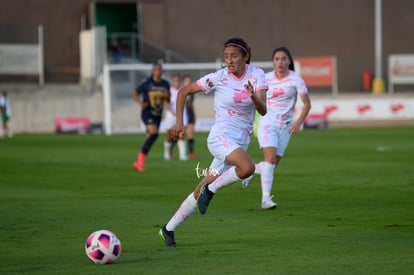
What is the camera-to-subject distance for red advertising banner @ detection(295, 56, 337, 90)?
47.3 metres

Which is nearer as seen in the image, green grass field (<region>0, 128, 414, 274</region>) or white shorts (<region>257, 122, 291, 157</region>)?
green grass field (<region>0, 128, 414, 274</region>)

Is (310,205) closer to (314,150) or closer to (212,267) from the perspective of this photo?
(212,267)

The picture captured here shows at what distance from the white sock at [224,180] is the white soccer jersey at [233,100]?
515 millimetres

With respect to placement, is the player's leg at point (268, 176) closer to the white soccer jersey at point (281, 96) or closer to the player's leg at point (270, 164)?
the player's leg at point (270, 164)

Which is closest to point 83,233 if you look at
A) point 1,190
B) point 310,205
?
point 310,205

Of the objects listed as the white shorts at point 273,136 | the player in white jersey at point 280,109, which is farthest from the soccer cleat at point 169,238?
the white shorts at point 273,136

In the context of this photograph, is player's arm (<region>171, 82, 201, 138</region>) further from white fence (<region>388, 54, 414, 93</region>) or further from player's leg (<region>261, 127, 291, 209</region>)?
white fence (<region>388, 54, 414, 93</region>)

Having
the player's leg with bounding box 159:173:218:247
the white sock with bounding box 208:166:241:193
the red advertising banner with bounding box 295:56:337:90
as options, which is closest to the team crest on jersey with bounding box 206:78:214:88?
the white sock with bounding box 208:166:241:193

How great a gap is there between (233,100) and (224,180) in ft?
3.15

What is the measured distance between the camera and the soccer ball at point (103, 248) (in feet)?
29.6

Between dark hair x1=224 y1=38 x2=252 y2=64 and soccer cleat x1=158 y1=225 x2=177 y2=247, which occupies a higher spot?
Result: dark hair x1=224 y1=38 x2=252 y2=64

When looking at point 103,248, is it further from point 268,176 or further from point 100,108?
point 100,108

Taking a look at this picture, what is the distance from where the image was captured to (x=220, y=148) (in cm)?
1073

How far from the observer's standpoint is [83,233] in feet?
37.1
